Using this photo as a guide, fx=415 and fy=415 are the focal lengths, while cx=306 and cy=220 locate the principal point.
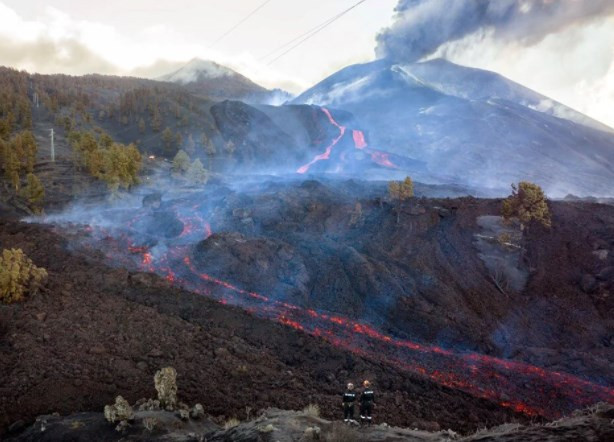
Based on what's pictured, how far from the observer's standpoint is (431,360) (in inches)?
829

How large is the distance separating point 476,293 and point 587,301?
7.57 metres

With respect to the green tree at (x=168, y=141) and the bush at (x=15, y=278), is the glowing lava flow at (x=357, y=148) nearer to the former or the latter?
the green tree at (x=168, y=141)

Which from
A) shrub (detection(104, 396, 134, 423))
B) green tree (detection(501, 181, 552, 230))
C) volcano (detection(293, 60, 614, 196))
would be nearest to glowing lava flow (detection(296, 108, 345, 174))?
volcano (detection(293, 60, 614, 196))

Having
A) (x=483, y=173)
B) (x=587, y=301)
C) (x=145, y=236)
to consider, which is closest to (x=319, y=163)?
(x=483, y=173)

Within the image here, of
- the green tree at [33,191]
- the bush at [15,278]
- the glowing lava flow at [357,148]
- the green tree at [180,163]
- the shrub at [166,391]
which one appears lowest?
the shrub at [166,391]

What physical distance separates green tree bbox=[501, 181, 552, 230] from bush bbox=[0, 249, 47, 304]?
31.8 metres

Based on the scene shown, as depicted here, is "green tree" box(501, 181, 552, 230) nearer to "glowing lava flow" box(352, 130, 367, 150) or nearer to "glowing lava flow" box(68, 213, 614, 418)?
"glowing lava flow" box(68, 213, 614, 418)

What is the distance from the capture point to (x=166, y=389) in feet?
40.4

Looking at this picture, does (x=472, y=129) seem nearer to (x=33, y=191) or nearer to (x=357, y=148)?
(x=357, y=148)

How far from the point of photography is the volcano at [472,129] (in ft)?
329

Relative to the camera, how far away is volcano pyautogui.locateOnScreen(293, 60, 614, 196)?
10038 cm

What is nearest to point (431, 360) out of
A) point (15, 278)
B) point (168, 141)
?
point (15, 278)

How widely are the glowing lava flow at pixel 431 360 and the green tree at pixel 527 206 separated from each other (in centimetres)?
1423

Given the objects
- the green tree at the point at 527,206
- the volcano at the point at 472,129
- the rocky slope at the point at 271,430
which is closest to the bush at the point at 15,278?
the rocky slope at the point at 271,430
